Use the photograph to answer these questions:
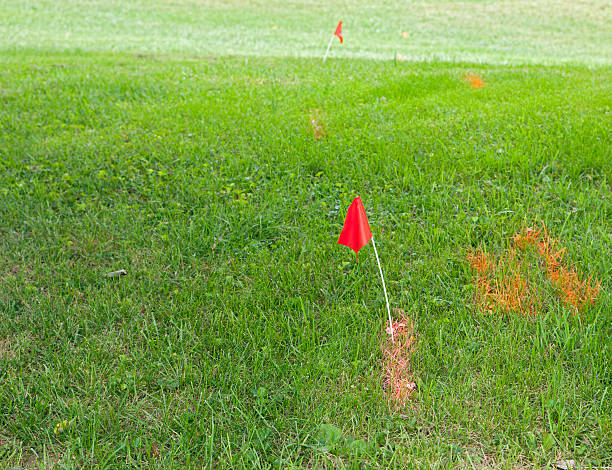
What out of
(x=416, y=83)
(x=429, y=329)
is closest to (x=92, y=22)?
(x=416, y=83)

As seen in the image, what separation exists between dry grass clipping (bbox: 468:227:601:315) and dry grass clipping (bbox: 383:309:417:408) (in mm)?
524

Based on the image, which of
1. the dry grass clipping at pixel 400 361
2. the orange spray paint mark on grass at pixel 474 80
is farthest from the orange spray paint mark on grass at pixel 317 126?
the dry grass clipping at pixel 400 361

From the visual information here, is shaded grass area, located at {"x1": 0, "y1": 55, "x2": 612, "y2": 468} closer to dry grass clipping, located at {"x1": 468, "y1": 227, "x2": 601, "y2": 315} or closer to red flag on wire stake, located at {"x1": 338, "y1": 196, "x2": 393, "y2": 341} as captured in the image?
dry grass clipping, located at {"x1": 468, "y1": 227, "x2": 601, "y2": 315}

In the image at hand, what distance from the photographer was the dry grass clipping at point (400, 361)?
2.60 metres

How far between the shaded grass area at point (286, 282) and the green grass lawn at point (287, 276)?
0.02 meters

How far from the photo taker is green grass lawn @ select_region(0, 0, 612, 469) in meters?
2.42

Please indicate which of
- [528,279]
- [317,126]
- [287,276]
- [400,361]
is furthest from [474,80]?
[400,361]

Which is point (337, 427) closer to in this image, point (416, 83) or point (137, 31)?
point (416, 83)

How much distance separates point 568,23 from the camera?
21578mm

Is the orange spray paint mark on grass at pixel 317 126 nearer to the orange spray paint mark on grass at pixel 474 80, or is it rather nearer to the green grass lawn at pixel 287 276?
the green grass lawn at pixel 287 276

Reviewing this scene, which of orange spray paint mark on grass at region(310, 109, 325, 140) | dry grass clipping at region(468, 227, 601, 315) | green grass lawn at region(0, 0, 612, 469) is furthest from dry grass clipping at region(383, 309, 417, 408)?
orange spray paint mark on grass at region(310, 109, 325, 140)

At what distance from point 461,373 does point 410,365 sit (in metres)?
0.26

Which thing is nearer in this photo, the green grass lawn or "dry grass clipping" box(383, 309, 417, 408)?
the green grass lawn

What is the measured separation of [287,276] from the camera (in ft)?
11.6
